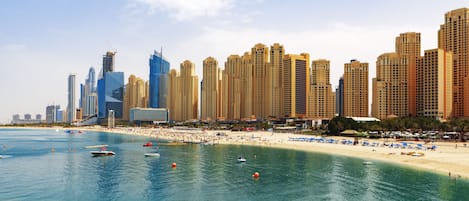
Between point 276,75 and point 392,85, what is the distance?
2240 inches

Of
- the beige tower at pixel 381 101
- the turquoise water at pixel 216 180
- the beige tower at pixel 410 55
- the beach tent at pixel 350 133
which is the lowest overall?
the turquoise water at pixel 216 180

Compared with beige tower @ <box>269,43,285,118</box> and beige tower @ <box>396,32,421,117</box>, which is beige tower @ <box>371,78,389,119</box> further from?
beige tower @ <box>269,43,285,118</box>

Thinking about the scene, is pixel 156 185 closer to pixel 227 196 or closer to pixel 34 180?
pixel 227 196

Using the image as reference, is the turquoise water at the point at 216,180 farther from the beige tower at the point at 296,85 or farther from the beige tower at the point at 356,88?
the beige tower at the point at 296,85

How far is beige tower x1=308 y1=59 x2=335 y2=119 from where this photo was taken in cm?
17838

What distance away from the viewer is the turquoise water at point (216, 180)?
3897 centimetres

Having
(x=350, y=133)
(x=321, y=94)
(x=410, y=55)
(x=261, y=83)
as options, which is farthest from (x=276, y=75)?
(x=350, y=133)

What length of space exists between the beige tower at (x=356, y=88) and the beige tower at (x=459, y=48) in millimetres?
32859

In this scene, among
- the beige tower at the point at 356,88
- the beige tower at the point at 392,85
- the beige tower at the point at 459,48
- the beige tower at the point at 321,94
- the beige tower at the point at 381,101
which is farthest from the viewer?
the beige tower at the point at 321,94

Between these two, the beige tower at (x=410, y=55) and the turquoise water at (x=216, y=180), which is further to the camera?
the beige tower at (x=410, y=55)

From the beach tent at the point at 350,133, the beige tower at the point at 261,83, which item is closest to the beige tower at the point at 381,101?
the beach tent at the point at 350,133

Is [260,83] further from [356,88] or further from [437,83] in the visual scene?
[437,83]

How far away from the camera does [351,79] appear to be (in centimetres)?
16275

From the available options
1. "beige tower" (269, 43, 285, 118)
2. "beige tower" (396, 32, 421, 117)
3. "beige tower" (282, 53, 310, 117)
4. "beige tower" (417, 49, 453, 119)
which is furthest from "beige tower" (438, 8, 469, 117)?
"beige tower" (269, 43, 285, 118)
